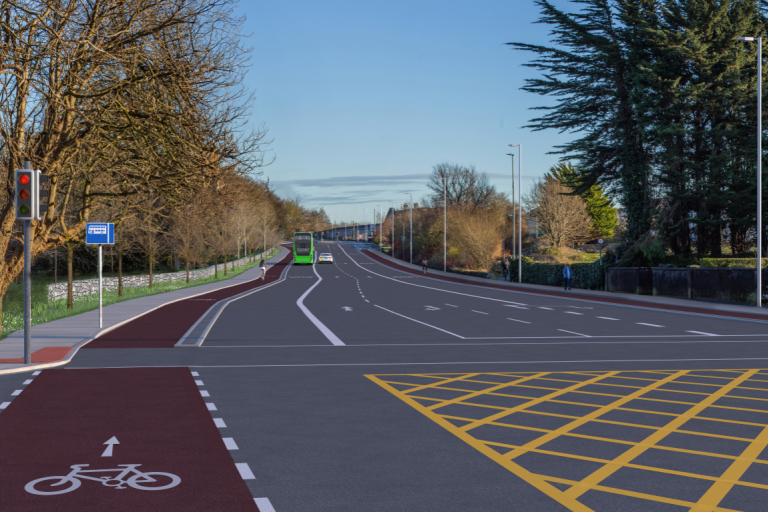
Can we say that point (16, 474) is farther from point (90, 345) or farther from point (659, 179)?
point (659, 179)

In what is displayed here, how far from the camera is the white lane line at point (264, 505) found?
511cm

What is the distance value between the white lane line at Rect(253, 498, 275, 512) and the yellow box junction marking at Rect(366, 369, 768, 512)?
219cm

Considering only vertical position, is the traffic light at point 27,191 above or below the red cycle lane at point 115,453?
above

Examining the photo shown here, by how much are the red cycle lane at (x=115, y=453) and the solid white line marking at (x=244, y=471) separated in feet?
0.18

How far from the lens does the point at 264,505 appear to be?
519cm

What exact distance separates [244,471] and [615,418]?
4.58m

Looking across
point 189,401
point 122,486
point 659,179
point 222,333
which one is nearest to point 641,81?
point 659,179

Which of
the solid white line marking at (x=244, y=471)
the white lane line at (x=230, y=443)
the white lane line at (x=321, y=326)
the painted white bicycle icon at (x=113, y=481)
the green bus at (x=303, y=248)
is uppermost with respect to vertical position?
the green bus at (x=303, y=248)

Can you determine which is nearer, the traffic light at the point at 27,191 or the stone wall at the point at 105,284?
the traffic light at the point at 27,191

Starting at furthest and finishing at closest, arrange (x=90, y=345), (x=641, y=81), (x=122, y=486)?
(x=641, y=81) → (x=90, y=345) → (x=122, y=486)

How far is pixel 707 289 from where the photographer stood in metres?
31.5

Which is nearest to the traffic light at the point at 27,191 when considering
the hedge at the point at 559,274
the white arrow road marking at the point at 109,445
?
the white arrow road marking at the point at 109,445

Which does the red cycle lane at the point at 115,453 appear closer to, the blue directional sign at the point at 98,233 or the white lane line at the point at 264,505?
the white lane line at the point at 264,505

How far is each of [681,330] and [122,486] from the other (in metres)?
17.3
